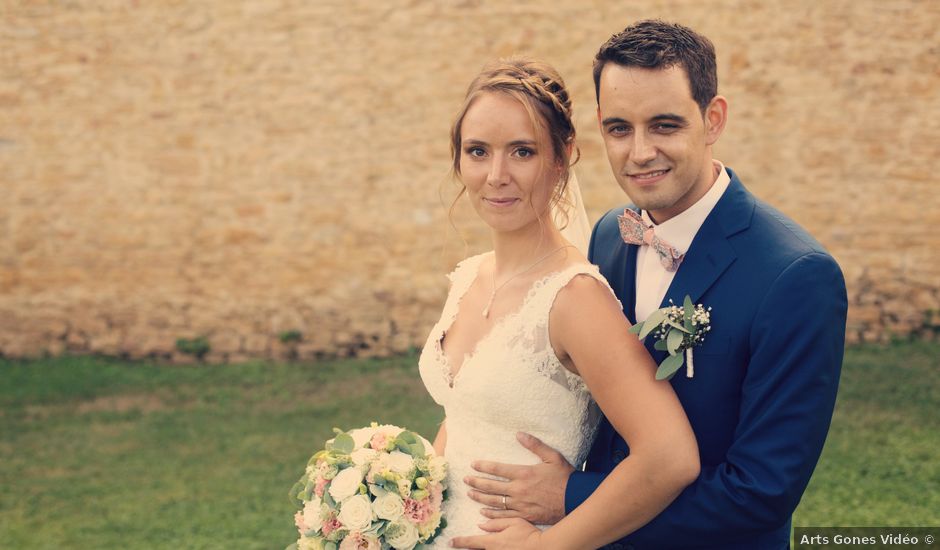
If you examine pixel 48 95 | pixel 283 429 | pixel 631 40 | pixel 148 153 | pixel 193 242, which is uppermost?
pixel 631 40

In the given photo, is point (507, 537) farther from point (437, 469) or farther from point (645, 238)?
point (645, 238)

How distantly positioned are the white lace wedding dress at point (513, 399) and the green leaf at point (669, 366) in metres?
0.29

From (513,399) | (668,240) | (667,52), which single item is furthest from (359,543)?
(667,52)

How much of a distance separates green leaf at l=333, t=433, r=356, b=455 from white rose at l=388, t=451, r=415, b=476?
124 mm

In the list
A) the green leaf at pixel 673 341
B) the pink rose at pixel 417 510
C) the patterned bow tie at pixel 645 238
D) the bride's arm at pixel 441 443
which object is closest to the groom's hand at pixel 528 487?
the pink rose at pixel 417 510

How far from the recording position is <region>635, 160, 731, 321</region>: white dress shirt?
2.65m

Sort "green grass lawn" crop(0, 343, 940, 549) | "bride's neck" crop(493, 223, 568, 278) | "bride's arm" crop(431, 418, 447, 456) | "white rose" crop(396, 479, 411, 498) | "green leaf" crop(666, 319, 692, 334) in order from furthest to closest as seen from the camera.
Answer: "green grass lawn" crop(0, 343, 940, 549)
"bride's arm" crop(431, 418, 447, 456)
"bride's neck" crop(493, 223, 568, 278)
"white rose" crop(396, 479, 411, 498)
"green leaf" crop(666, 319, 692, 334)

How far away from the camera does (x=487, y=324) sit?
274cm

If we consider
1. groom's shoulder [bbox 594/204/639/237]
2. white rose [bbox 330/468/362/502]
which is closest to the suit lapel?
groom's shoulder [bbox 594/204/639/237]

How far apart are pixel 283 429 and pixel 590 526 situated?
652 cm

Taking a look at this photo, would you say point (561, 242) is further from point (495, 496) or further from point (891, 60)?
point (891, 60)

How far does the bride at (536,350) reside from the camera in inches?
93.2

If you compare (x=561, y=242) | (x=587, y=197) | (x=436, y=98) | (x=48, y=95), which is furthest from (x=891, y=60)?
(x=48, y=95)

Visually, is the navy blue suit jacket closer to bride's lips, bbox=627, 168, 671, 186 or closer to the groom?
the groom
